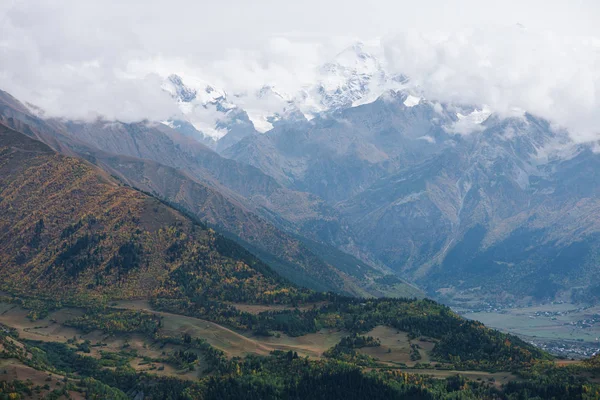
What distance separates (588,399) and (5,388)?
159983mm

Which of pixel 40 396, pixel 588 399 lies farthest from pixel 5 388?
pixel 588 399

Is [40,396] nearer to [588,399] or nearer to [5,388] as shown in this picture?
[5,388]

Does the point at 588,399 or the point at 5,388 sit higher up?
the point at 588,399

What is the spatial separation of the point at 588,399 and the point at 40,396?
151m

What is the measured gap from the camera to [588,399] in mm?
199500

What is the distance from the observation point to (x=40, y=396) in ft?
654

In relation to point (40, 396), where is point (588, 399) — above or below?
above

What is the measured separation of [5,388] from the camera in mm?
198750
